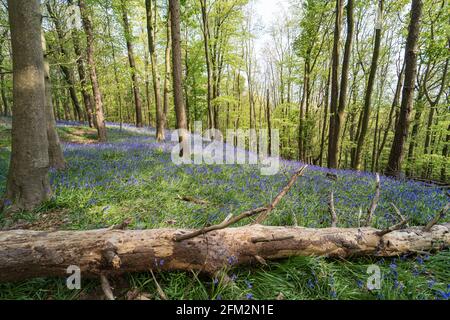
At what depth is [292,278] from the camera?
2.32 metres

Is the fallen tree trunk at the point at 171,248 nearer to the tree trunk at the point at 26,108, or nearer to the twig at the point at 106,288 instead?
the twig at the point at 106,288

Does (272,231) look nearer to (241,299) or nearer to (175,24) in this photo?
(241,299)

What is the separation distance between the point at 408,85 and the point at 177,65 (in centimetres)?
726

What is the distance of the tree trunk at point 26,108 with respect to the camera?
11.0 feet

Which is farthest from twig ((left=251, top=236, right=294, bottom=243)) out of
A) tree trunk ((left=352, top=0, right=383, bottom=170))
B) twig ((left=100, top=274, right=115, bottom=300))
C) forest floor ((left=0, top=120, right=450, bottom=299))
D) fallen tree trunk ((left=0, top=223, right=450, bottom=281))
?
tree trunk ((left=352, top=0, right=383, bottom=170))

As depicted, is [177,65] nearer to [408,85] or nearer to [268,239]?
[268,239]

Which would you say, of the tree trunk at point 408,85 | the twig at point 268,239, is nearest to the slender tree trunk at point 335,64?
the tree trunk at point 408,85

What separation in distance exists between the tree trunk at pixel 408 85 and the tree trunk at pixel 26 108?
30.3ft

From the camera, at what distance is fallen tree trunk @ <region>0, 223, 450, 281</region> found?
2002 millimetres

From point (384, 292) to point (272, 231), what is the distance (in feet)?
3.91

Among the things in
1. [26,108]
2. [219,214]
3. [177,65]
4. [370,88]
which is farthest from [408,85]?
[26,108]

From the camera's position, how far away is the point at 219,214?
376 cm
